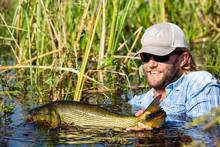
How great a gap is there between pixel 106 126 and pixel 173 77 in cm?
94

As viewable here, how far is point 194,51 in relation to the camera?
11.0 meters

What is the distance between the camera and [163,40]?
18.9 feet

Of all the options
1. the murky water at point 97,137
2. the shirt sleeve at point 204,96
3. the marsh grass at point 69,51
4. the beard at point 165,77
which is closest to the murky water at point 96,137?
the murky water at point 97,137

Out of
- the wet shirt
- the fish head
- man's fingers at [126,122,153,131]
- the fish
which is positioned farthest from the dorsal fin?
the fish head

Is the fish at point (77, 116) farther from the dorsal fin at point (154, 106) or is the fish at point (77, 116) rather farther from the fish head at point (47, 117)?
the dorsal fin at point (154, 106)

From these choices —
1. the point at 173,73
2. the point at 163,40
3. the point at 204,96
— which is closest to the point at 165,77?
the point at 173,73

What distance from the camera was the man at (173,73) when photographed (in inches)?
219

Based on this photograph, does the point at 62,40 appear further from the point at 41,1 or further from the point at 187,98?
the point at 187,98

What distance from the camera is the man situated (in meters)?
5.55

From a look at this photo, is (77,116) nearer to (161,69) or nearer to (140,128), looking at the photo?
(140,128)

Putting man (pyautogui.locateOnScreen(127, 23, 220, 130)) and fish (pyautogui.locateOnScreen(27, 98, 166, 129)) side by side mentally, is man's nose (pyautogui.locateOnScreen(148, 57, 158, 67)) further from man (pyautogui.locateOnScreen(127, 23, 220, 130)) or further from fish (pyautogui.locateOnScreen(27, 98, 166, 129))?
fish (pyautogui.locateOnScreen(27, 98, 166, 129))

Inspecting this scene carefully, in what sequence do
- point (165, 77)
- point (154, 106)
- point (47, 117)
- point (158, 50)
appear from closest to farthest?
point (154, 106)
point (47, 117)
point (158, 50)
point (165, 77)

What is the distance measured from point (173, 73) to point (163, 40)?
0.33 m

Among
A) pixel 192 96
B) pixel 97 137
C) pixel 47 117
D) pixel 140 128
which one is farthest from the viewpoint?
pixel 192 96
